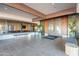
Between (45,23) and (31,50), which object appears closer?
(31,50)

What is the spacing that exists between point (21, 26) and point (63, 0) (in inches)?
572

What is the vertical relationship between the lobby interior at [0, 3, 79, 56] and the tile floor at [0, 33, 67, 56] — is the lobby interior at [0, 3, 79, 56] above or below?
above

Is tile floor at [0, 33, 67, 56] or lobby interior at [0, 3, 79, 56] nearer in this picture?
tile floor at [0, 33, 67, 56]

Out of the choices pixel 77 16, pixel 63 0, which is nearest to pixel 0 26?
pixel 77 16

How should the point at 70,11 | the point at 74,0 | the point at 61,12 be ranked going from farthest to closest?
the point at 61,12
the point at 70,11
the point at 74,0

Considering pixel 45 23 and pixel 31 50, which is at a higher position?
pixel 45 23

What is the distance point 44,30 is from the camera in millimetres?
14695

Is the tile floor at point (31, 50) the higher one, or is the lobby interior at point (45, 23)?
the lobby interior at point (45, 23)

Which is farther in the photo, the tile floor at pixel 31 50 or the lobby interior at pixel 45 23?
the lobby interior at pixel 45 23

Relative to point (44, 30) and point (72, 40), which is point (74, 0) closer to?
point (72, 40)

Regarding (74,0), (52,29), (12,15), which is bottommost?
(52,29)

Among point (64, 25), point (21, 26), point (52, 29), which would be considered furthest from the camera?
point (21, 26)

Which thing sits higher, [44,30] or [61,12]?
[61,12]

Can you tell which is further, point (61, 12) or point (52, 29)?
point (52, 29)
